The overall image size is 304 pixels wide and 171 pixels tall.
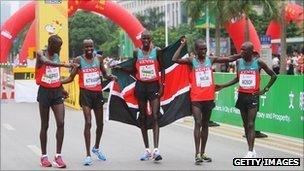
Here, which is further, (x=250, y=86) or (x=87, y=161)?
(x=250, y=86)

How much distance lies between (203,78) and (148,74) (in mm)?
887

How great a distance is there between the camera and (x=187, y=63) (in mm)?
9727

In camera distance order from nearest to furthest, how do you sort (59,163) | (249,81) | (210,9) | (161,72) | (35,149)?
1. (59,163)
2. (161,72)
3. (249,81)
4. (35,149)
5. (210,9)

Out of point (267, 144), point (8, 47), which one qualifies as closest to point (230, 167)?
point (267, 144)

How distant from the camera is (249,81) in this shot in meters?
10.2

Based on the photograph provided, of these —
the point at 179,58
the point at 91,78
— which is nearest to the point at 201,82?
the point at 179,58

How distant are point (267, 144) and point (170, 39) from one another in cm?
7541

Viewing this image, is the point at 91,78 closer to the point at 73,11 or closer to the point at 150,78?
the point at 150,78

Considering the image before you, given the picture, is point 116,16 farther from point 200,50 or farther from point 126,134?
point 200,50

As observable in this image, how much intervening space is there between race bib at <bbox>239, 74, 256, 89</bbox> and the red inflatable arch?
20361mm

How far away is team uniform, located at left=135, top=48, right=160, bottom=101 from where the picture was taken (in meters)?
9.77

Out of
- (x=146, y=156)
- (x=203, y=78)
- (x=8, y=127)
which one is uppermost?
(x=203, y=78)

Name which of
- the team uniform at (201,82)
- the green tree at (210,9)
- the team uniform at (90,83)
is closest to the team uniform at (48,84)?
the team uniform at (90,83)

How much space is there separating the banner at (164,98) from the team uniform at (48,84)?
1.51 meters
